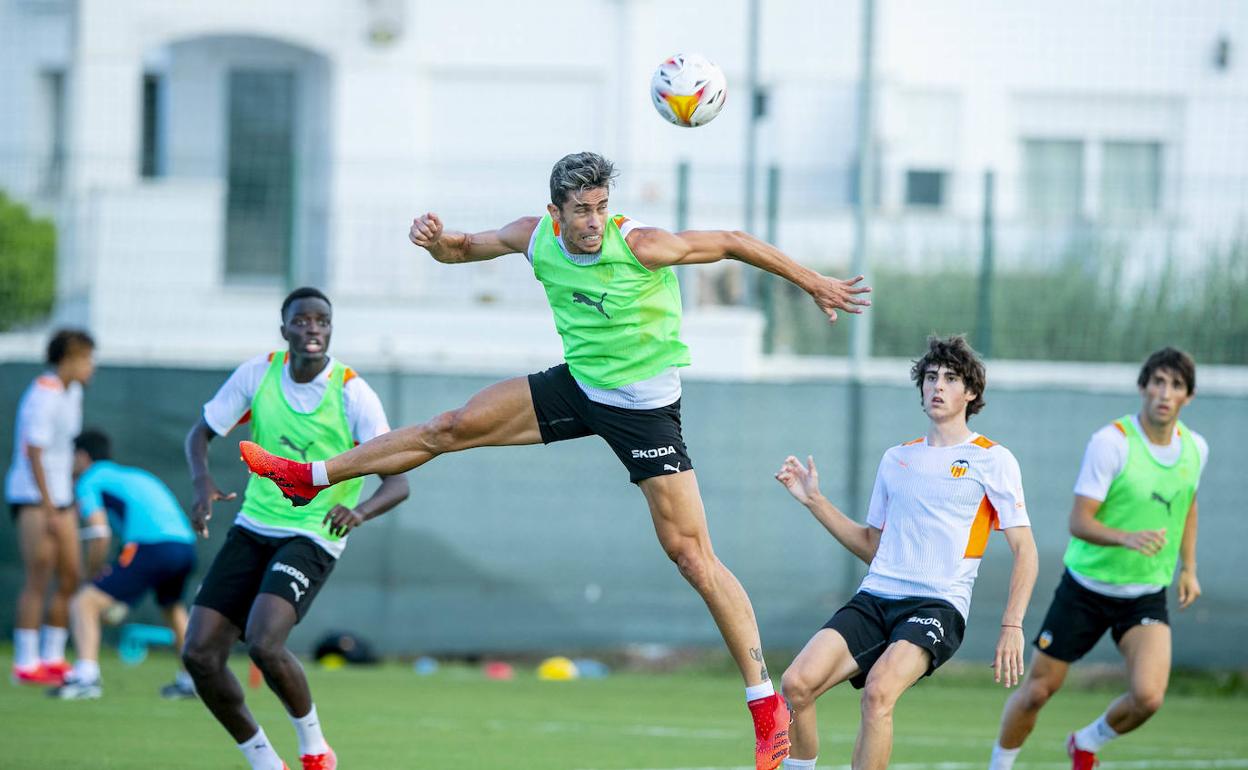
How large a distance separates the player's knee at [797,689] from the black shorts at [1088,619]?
8.04 feet

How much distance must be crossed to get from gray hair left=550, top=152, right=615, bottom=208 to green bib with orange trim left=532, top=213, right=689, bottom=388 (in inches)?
10.5

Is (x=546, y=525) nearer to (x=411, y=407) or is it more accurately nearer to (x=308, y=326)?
(x=411, y=407)

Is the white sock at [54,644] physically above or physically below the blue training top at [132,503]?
below

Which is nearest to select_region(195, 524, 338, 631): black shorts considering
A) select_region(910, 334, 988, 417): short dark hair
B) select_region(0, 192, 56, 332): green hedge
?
select_region(910, 334, 988, 417): short dark hair

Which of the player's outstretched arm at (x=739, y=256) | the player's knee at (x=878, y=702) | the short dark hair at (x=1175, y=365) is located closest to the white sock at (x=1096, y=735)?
the short dark hair at (x=1175, y=365)

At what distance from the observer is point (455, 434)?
798 centimetres

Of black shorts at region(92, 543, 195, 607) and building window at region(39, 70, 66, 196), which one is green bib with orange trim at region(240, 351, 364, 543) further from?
building window at region(39, 70, 66, 196)

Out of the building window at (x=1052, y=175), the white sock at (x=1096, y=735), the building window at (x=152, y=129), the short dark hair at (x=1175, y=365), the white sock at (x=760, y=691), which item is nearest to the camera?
the white sock at (x=760, y=691)

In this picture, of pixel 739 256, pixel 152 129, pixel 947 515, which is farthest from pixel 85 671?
pixel 152 129

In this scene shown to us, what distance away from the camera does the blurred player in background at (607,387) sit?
764 cm

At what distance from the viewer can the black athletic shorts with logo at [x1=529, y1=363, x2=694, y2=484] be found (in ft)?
25.9

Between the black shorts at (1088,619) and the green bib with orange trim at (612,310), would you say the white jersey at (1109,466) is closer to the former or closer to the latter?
the black shorts at (1088,619)

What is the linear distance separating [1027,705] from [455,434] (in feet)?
10.8

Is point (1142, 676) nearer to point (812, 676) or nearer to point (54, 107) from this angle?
point (812, 676)
